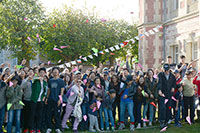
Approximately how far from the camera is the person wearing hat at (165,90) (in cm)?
916

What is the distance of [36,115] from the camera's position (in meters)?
8.45

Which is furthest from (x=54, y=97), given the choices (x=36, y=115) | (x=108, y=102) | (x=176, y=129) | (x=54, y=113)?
(x=176, y=129)

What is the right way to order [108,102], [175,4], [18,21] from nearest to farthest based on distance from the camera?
[108,102]
[175,4]
[18,21]

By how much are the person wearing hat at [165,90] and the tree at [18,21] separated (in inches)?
617

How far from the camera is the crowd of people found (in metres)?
8.27

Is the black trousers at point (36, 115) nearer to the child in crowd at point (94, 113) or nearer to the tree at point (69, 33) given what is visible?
the child in crowd at point (94, 113)

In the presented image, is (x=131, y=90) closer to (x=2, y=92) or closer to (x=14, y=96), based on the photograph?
(x=14, y=96)

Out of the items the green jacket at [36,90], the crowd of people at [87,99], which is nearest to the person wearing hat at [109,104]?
the crowd of people at [87,99]

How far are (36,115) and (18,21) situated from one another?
16.0 metres

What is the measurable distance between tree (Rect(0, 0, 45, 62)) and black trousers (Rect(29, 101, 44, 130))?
1505cm

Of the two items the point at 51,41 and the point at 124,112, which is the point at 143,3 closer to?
the point at 51,41

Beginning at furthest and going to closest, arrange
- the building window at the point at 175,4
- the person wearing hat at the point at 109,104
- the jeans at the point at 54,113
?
the building window at the point at 175,4 → the person wearing hat at the point at 109,104 → the jeans at the point at 54,113

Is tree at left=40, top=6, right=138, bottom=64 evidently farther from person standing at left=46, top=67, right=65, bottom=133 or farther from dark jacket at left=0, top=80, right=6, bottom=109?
dark jacket at left=0, top=80, right=6, bottom=109

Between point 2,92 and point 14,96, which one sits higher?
point 2,92
